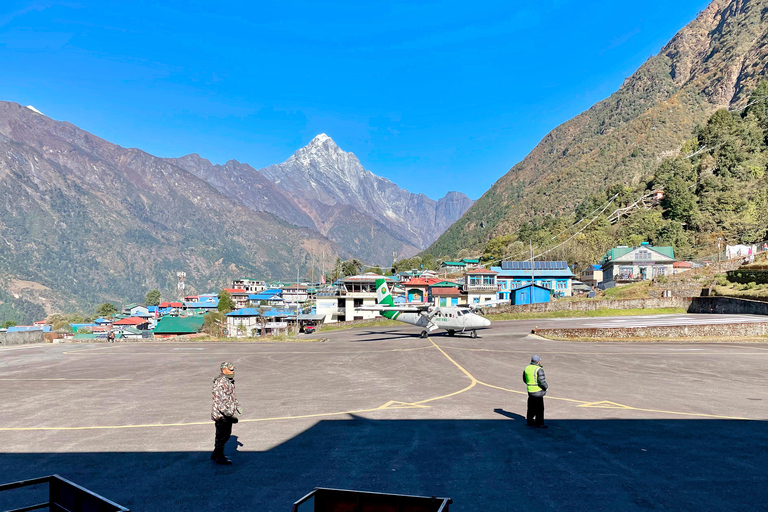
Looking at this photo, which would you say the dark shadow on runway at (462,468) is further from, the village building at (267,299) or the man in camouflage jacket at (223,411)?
the village building at (267,299)

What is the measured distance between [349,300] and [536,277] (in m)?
38.2

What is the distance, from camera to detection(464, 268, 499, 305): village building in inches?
3529

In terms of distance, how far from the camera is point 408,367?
980 inches

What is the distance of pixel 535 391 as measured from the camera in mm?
12758

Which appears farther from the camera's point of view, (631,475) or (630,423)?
(630,423)

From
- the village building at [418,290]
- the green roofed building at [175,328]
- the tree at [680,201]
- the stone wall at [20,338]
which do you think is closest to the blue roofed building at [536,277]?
the village building at [418,290]

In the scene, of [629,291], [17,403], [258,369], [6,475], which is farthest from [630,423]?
[629,291]

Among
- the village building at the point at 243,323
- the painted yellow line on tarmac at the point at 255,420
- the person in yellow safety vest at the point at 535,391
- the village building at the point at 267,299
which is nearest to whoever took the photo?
the person in yellow safety vest at the point at 535,391

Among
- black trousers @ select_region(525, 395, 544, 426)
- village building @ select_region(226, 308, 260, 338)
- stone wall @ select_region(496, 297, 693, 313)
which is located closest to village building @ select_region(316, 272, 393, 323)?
village building @ select_region(226, 308, 260, 338)

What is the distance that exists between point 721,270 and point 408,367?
69.8 metres

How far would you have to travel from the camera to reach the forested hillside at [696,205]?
103500 millimetres

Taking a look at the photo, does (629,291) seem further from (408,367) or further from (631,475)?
(631,475)

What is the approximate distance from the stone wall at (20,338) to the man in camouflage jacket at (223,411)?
39.8 m

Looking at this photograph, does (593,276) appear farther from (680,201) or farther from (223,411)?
(223,411)
